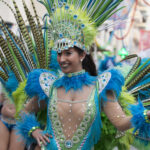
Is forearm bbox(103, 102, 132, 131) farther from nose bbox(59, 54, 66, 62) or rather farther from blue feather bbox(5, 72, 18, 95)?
blue feather bbox(5, 72, 18, 95)

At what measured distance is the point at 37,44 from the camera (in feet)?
11.2

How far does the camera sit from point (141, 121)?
2.36 metres

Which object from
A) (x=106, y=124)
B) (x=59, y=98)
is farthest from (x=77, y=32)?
(x=106, y=124)

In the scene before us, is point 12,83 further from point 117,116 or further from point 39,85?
point 117,116

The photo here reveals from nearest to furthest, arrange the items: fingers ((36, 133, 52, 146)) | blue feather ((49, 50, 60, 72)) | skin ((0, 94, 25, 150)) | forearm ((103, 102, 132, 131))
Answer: forearm ((103, 102, 132, 131)) < fingers ((36, 133, 52, 146)) < blue feather ((49, 50, 60, 72)) < skin ((0, 94, 25, 150))

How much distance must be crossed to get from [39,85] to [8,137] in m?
1.11

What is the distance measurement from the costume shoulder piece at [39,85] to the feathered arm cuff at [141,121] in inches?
32.3

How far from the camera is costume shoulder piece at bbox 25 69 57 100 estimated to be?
283cm

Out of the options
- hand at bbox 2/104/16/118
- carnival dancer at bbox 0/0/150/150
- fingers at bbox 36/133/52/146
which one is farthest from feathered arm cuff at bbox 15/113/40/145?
hand at bbox 2/104/16/118

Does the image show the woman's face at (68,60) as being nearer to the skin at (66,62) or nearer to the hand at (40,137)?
the skin at (66,62)

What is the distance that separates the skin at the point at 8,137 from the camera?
11.5 feet

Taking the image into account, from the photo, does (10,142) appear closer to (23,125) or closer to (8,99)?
(8,99)

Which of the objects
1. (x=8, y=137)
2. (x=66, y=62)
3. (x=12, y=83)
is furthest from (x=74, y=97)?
(x=8, y=137)

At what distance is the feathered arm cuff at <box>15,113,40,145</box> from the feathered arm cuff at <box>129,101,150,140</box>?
0.90 m
